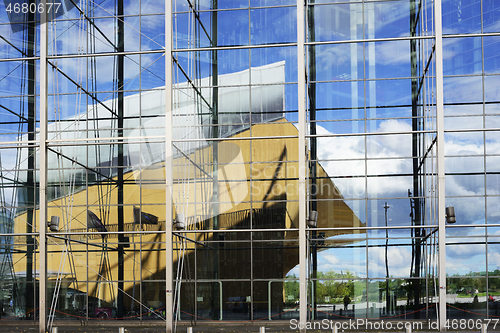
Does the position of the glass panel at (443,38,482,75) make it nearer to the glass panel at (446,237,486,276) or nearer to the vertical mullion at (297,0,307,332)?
the glass panel at (446,237,486,276)

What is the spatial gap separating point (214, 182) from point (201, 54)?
4975 millimetres

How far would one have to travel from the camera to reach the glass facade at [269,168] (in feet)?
54.9

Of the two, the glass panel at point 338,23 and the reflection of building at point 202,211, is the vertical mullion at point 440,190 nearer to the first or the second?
the reflection of building at point 202,211

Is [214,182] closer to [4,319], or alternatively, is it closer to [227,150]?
[227,150]

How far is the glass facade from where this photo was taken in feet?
54.9

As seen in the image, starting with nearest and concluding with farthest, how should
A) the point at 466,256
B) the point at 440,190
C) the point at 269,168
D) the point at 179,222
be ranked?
the point at 440,190 → the point at 179,222 → the point at 466,256 → the point at 269,168

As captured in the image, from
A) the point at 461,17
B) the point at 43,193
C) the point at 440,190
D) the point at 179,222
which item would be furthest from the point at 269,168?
the point at 461,17

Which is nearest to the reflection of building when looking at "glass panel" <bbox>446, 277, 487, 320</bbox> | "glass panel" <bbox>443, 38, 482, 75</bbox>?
"glass panel" <bbox>446, 277, 487, 320</bbox>

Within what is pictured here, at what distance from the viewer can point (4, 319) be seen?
18.2 m

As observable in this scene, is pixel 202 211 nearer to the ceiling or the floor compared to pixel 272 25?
nearer to the floor

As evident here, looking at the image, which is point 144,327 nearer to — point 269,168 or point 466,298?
point 269,168

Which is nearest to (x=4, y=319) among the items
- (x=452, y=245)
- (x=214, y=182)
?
(x=214, y=182)

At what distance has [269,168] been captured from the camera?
57.5 ft

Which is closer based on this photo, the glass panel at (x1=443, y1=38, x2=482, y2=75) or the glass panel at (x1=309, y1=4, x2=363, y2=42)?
the glass panel at (x1=443, y1=38, x2=482, y2=75)
